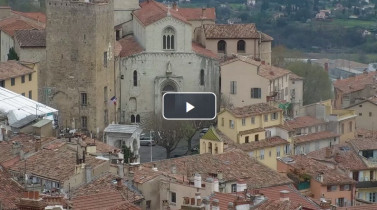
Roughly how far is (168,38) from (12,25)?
31.2ft

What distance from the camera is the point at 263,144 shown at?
240ft

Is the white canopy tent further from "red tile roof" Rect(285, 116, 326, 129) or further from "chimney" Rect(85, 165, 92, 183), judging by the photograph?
"red tile roof" Rect(285, 116, 326, 129)

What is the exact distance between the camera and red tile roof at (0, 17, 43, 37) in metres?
86.2

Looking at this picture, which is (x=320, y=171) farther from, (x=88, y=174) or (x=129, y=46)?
(x=129, y=46)

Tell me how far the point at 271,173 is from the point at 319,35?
410 ft

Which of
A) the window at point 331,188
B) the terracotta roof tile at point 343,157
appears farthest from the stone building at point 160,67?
the window at point 331,188

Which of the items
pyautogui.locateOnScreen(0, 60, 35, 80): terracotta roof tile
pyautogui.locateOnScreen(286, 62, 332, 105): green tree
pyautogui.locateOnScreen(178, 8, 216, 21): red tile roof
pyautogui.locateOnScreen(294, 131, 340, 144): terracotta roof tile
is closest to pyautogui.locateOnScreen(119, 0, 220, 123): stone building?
pyautogui.locateOnScreen(294, 131, 340, 144): terracotta roof tile

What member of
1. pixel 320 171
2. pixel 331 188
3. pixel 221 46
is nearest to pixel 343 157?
pixel 320 171

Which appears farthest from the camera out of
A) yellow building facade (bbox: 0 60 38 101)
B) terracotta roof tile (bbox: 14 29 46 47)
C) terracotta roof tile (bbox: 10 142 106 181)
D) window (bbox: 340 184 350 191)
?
terracotta roof tile (bbox: 14 29 46 47)

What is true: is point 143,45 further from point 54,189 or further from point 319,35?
point 319,35

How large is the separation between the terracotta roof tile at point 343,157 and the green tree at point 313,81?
78.3ft

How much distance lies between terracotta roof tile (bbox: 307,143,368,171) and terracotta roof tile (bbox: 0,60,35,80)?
14840mm

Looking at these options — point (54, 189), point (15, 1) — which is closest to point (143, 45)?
point (54, 189)

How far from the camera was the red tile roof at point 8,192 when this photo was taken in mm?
36188
